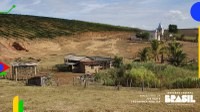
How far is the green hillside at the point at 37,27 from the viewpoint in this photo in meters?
70.8

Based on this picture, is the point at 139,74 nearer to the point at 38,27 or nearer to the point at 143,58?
the point at 143,58

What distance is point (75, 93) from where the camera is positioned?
1664cm

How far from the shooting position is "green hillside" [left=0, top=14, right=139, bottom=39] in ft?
232

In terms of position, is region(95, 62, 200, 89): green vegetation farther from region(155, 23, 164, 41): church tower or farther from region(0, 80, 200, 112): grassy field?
region(155, 23, 164, 41): church tower

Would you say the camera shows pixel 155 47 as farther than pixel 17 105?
Yes

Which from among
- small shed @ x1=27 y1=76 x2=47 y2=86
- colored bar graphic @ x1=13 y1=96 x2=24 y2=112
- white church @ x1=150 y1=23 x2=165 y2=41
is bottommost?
small shed @ x1=27 y1=76 x2=47 y2=86

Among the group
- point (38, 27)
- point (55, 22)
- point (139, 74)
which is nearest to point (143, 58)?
point (139, 74)

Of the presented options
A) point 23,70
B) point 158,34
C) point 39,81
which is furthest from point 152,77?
point 158,34

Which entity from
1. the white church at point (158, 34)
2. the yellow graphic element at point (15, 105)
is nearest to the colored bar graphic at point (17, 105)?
the yellow graphic element at point (15, 105)

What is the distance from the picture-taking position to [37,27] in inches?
3243

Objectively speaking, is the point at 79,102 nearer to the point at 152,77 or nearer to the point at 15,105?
the point at 152,77

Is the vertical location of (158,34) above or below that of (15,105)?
above

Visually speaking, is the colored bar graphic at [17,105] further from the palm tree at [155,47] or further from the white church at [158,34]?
the white church at [158,34]

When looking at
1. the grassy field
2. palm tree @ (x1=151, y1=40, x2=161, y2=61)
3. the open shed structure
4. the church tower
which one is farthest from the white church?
the grassy field
